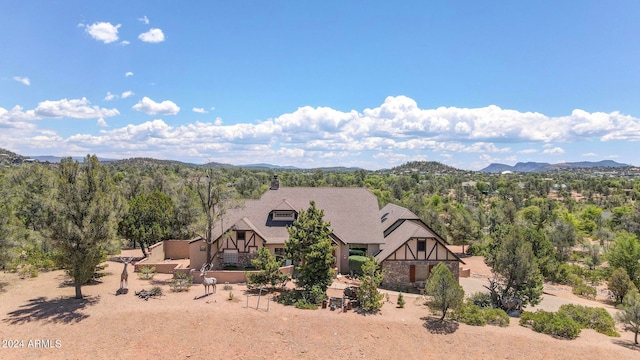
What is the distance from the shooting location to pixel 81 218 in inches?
822

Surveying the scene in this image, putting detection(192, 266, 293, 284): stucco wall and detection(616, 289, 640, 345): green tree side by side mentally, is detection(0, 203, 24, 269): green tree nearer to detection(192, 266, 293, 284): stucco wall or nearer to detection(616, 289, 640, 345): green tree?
detection(192, 266, 293, 284): stucco wall

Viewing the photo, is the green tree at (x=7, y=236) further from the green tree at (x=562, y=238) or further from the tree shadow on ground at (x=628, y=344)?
the green tree at (x=562, y=238)

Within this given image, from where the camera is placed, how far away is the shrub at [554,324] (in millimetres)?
20297

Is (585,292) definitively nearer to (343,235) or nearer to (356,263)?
(356,263)

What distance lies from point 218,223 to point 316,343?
1597cm

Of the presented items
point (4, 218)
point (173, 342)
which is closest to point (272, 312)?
point (173, 342)

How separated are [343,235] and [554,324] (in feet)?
54.4

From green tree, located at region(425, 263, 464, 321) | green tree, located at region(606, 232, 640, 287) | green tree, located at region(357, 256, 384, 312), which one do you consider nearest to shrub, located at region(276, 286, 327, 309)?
green tree, located at region(357, 256, 384, 312)

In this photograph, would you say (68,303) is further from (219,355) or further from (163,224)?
(163,224)

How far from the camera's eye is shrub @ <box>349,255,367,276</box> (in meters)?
30.3

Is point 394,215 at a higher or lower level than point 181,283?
higher

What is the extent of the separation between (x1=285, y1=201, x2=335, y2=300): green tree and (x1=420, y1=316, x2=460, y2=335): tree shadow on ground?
654 centimetres

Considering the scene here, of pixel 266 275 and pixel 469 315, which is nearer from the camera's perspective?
pixel 469 315

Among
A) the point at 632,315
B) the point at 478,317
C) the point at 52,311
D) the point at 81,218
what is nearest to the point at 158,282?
the point at 52,311
